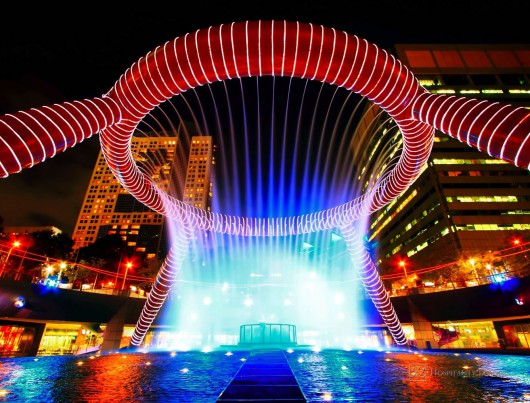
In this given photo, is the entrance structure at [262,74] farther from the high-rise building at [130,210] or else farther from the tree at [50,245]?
the high-rise building at [130,210]

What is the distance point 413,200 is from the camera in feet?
347

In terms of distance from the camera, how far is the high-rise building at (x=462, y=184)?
8281 cm

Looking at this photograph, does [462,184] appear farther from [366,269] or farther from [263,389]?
[263,389]

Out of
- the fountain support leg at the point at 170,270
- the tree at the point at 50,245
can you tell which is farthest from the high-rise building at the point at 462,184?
the tree at the point at 50,245

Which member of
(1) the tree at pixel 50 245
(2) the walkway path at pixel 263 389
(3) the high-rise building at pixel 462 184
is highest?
(3) the high-rise building at pixel 462 184

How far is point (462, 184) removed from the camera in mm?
89938

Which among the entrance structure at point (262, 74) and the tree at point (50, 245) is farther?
the tree at point (50, 245)

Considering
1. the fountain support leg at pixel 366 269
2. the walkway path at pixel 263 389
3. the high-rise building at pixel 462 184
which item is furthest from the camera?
the high-rise building at pixel 462 184

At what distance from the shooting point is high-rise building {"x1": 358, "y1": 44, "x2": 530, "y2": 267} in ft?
272

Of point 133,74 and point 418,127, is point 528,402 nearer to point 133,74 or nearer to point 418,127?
point 418,127

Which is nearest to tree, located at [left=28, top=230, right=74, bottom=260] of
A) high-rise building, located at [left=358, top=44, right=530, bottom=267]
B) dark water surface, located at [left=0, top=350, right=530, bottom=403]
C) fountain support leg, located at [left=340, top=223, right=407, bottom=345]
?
dark water surface, located at [left=0, top=350, right=530, bottom=403]

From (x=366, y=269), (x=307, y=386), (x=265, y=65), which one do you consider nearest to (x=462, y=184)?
(x=366, y=269)

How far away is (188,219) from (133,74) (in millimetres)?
12411

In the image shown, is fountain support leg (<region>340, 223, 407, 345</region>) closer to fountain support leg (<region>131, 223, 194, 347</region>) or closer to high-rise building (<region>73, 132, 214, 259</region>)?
fountain support leg (<region>131, 223, 194, 347</region>)
